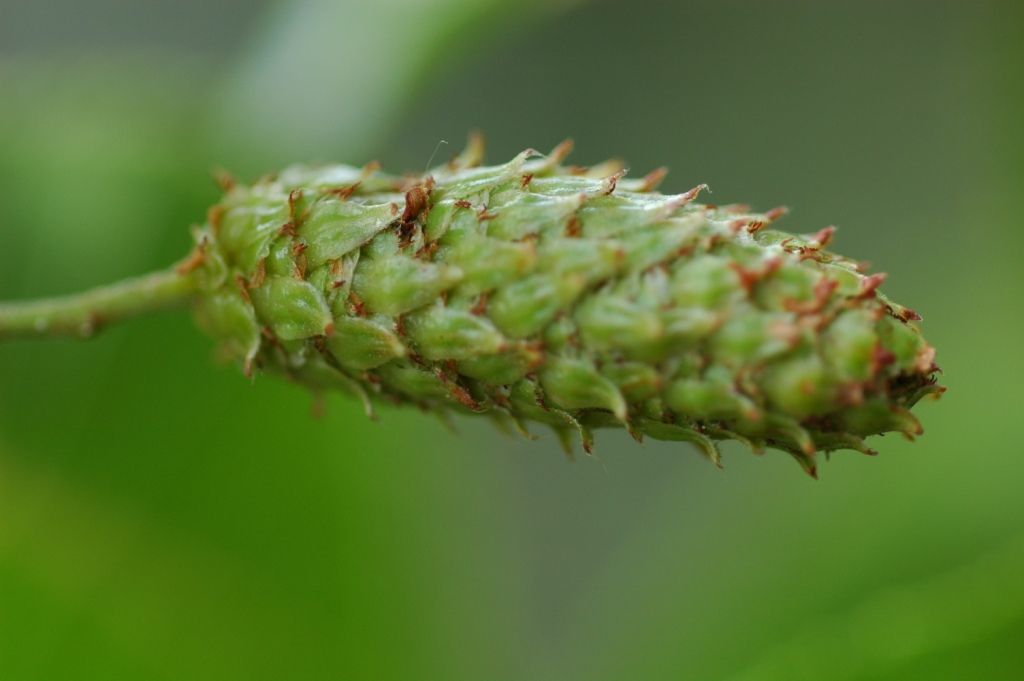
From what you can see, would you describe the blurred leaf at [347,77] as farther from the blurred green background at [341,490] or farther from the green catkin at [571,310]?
the green catkin at [571,310]

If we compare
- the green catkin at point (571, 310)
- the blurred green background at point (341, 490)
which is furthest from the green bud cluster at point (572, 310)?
the blurred green background at point (341, 490)

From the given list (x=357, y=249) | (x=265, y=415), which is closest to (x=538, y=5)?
(x=265, y=415)

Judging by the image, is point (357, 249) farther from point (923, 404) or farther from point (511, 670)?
point (923, 404)

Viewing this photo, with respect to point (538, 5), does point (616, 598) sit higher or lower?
lower

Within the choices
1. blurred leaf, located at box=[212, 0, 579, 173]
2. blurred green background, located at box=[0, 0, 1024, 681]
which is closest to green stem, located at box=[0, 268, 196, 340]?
blurred green background, located at box=[0, 0, 1024, 681]

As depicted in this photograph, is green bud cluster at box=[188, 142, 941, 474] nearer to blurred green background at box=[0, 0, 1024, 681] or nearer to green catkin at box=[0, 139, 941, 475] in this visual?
green catkin at box=[0, 139, 941, 475]

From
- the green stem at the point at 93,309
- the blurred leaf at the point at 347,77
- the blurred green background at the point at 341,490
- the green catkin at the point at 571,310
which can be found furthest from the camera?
the blurred leaf at the point at 347,77

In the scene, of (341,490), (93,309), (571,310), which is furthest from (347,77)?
(571,310)

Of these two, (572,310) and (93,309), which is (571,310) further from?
(93,309)
